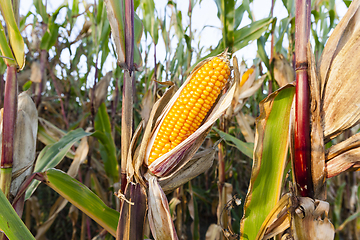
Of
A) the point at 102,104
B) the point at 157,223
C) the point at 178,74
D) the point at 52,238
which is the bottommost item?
the point at 52,238

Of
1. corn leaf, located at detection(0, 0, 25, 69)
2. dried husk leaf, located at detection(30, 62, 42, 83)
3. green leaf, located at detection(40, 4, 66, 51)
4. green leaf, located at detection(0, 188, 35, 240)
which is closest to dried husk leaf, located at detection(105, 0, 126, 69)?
Result: corn leaf, located at detection(0, 0, 25, 69)

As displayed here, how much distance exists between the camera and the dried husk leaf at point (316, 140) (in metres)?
0.72

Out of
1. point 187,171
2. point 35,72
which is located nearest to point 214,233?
point 187,171

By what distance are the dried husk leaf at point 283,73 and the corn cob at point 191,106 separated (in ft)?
2.86

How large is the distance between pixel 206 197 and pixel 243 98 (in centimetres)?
142

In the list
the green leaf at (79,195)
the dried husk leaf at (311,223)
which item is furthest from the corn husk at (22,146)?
the dried husk leaf at (311,223)

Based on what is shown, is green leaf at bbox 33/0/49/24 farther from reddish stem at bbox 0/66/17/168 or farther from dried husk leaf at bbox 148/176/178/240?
dried husk leaf at bbox 148/176/178/240

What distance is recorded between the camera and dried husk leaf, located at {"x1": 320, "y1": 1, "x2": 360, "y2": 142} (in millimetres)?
720

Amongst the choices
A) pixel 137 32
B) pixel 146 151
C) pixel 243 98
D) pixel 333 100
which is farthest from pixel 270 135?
pixel 243 98

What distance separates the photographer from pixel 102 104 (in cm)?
191

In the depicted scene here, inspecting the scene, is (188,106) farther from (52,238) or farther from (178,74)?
(52,238)

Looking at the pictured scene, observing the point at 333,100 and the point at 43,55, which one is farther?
the point at 43,55

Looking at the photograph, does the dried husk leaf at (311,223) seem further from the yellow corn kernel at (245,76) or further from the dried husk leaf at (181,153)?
the yellow corn kernel at (245,76)

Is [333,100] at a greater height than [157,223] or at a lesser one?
greater
